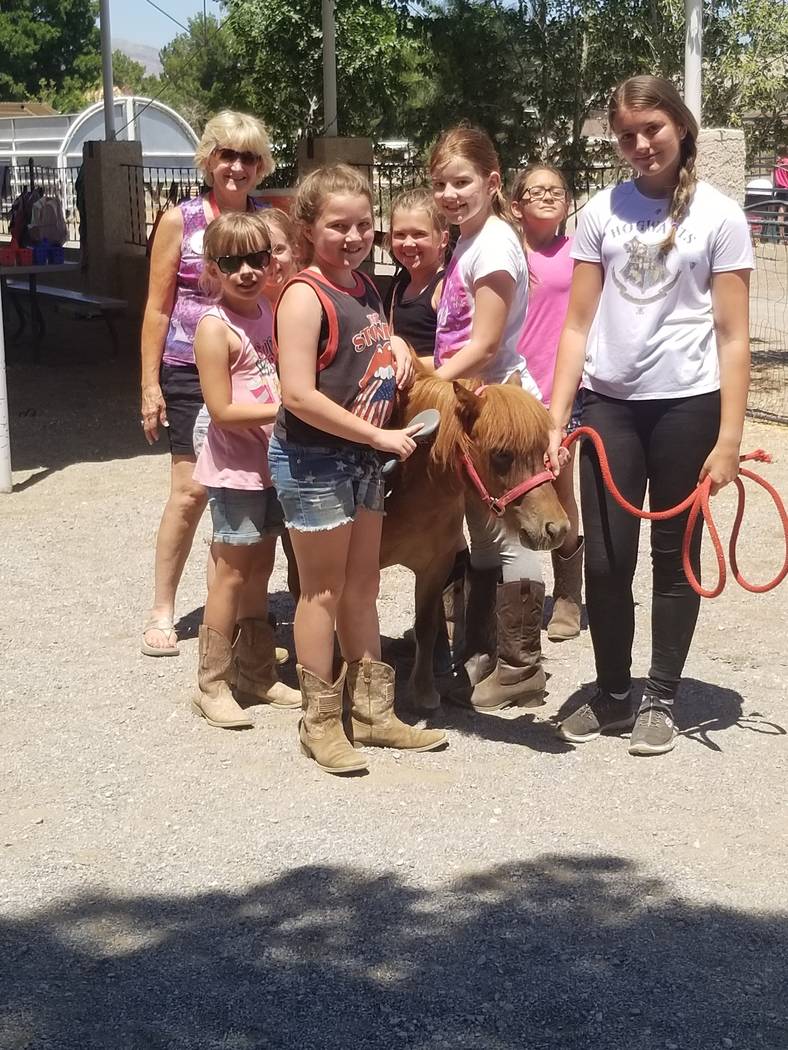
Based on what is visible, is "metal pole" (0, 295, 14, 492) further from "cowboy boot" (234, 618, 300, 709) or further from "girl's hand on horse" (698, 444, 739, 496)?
"girl's hand on horse" (698, 444, 739, 496)

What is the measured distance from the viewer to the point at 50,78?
70.7m

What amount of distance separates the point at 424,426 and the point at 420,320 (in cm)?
87

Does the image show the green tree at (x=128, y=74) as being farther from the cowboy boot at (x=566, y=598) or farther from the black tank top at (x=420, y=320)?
the black tank top at (x=420, y=320)

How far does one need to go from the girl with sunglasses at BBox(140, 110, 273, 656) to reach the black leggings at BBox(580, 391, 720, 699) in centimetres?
144

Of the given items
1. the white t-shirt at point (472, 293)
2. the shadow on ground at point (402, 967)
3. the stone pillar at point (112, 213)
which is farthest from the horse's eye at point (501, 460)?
the stone pillar at point (112, 213)

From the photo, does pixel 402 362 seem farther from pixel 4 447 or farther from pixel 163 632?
pixel 4 447

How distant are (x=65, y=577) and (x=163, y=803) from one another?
2447 millimetres

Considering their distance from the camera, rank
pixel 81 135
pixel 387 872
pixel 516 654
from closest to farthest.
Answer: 1. pixel 387 872
2. pixel 516 654
3. pixel 81 135

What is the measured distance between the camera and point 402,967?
2.86 meters

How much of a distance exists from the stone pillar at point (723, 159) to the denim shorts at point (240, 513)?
548 centimetres

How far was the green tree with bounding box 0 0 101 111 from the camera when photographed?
217 feet

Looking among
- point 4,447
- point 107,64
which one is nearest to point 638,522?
point 4,447

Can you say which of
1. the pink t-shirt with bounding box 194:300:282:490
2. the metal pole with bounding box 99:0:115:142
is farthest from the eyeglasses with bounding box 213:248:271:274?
the metal pole with bounding box 99:0:115:142

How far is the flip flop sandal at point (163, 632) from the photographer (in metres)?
4.98
